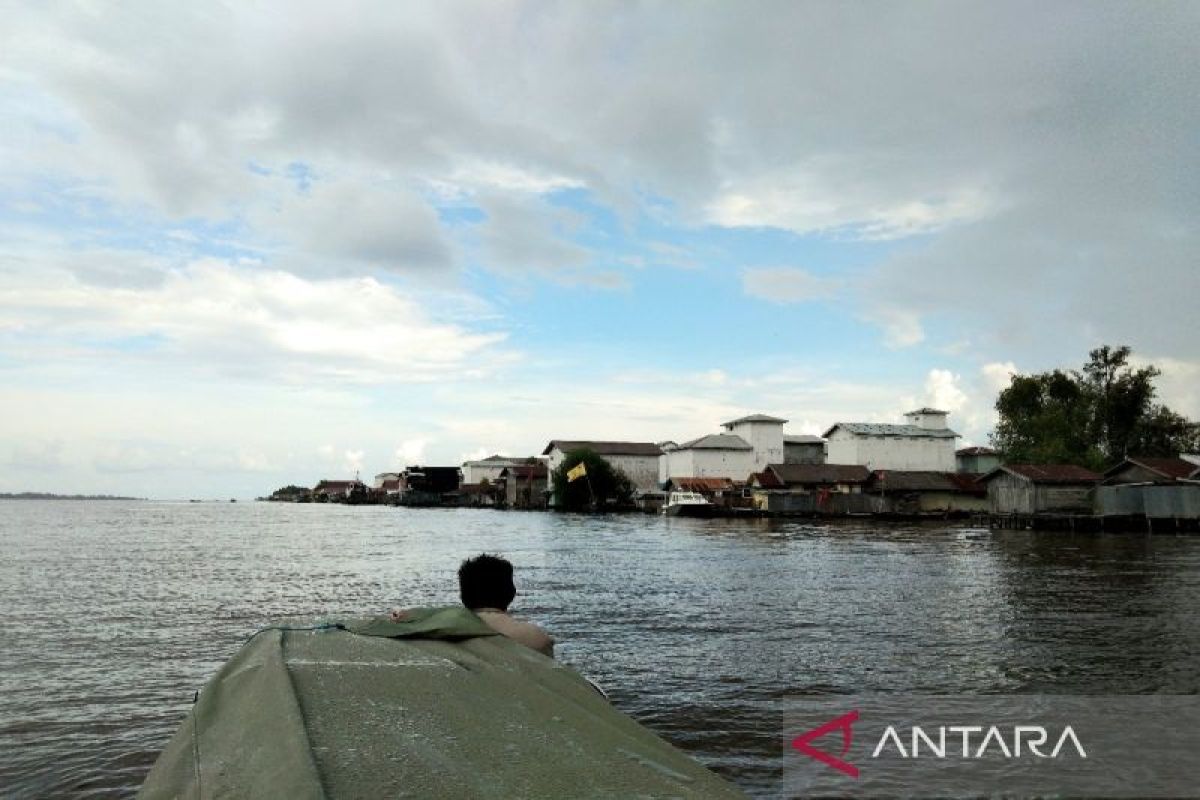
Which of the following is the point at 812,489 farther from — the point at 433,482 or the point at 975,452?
the point at 433,482

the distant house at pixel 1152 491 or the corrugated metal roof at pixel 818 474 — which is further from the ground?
the corrugated metal roof at pixel 818 474

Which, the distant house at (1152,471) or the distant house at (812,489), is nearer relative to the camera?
the distant house at (1152,471)

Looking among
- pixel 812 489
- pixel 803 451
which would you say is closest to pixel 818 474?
pixel 812 489

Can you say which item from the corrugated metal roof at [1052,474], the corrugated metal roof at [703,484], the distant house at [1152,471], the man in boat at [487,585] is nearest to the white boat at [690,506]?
the corrugated metal roof at [703,484]

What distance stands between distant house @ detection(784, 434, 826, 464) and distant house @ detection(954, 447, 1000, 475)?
14655mm

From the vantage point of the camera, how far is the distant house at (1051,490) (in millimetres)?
54312

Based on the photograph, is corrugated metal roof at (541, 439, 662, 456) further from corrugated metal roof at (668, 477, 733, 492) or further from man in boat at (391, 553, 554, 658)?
man in boat at (391, 553, 554, 658)

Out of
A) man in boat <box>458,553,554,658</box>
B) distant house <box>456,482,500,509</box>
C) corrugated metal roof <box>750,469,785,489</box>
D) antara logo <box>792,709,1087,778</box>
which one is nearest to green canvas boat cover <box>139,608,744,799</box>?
man in boat <box>458,553,554,658</box>

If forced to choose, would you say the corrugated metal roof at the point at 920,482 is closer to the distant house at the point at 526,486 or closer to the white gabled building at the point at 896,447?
the white gabled building at the point at 896,447

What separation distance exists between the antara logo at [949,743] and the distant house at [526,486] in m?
109

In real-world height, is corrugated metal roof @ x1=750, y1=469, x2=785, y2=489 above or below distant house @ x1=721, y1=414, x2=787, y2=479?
below

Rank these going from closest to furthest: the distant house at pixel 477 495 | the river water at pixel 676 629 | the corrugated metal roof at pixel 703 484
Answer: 1. the river water at pixel 676 629
2. the corrugated metal roof at pixel 703 484
3. the distant house at pixel 477 495

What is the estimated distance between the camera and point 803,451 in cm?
9475

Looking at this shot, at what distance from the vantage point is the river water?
822 cm
